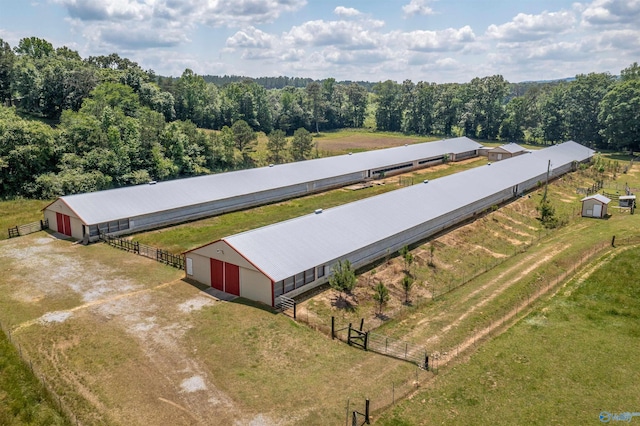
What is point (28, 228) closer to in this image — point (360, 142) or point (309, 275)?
point (309, 275)

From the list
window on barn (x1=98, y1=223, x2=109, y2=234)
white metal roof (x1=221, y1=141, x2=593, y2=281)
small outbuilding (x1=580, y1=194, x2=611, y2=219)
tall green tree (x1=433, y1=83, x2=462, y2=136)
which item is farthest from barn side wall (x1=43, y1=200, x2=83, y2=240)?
tall green tree (x1=433, y1=83, x2=462, y2=136)

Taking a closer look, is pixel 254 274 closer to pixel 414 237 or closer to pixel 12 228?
pixel 414 237

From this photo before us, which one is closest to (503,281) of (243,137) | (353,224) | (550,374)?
(550,374)

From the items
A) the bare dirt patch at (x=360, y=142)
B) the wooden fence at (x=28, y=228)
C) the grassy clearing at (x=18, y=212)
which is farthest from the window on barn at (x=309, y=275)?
the bare dirt patch at (x=360, y=142)

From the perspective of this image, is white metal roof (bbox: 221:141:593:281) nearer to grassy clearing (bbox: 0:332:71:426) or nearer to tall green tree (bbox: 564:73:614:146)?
grassy clearing (bbox: 0:332:71:426)

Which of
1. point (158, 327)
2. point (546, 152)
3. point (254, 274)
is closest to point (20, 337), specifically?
point (158, 327)

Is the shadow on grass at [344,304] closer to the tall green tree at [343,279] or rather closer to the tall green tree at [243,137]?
the tall green tree at [343,279]

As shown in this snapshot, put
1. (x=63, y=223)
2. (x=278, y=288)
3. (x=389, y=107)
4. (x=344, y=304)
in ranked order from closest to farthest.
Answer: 1. (x=278, y=288)
2. (x=344, y=304)
3. (x=63, y=223)
4. (x=389, y=107)
